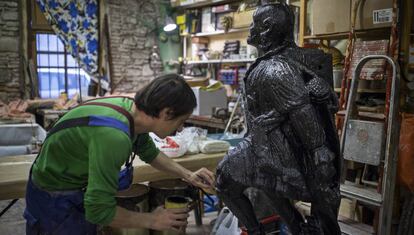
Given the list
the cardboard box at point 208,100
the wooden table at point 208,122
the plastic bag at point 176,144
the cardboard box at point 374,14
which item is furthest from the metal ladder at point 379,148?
the cardboard box at point 208,100

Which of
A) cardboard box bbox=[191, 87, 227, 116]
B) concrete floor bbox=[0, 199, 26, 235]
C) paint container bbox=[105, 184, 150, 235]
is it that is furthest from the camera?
cardboard box bbox=[191, 87, 227, 116]

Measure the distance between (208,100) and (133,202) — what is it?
3.22 metres

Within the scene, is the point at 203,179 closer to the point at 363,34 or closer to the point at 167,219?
the point at 167,219

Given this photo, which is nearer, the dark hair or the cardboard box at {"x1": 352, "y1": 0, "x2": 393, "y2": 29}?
the dark hair

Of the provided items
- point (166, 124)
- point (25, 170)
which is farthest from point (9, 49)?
point (166, 124)

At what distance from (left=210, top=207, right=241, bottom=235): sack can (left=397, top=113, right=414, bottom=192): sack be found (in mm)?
1165

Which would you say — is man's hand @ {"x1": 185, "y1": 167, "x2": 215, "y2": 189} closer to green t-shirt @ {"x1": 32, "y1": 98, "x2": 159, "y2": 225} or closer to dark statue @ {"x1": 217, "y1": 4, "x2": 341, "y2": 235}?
dark statue @ {"x1": 217, "y1": 4, "x2": 341, "y2": 235}

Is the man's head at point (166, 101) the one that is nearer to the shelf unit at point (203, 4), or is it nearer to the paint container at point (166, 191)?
the paint container at point (166, 191)

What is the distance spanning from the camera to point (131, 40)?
6809mm

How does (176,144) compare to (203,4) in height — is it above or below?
below

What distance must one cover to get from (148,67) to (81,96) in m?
1.36

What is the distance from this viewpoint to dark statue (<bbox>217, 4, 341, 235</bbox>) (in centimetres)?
144

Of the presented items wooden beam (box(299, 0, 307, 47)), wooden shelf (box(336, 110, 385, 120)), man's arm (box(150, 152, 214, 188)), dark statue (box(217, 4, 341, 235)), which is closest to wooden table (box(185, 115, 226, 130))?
wooden beam (box(299, 0, 307, 47))

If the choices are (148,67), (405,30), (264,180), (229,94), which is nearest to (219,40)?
(229,94)
